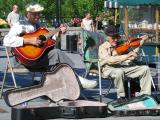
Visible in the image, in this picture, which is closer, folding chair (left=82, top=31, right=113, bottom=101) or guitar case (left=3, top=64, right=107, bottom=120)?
guitar case (left=3, top=64, right=107, bottom=120)

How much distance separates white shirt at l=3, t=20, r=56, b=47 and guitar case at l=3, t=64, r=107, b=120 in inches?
28.2

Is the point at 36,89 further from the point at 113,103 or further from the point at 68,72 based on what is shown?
the point at 113,103

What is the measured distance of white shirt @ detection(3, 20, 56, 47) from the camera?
7.99 m

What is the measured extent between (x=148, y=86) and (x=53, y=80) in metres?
1.38

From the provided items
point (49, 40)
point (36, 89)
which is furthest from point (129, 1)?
point (36, 89)

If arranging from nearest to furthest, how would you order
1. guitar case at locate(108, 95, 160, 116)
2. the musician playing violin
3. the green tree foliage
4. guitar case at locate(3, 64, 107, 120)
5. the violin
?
guitar case at locate(3, 64, 107, 120)
guitar case at locate(108, 95, 160, 116)
the musician playing violin
the violin
the green tree foliage

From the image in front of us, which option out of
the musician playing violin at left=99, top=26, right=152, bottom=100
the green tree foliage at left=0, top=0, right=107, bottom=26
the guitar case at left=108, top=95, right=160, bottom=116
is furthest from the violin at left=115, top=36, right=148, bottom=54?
the green tree foliage at left=0, top=0, right=107, bottom=26

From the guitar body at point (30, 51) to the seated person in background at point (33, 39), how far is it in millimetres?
73

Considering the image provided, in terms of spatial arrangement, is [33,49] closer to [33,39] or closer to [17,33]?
[33,39]

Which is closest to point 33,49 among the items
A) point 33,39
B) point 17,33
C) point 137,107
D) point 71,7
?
point 33,39

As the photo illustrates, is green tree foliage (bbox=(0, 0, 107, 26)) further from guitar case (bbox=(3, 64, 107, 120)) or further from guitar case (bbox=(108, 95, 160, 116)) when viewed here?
guitar case (bbox=(108, 95, 160, 116))

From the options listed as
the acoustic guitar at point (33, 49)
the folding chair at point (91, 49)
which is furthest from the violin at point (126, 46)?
the acoustic guitar at point (33, 49)

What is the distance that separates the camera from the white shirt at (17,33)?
26.2ft

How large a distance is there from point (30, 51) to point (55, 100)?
0.97 metres
